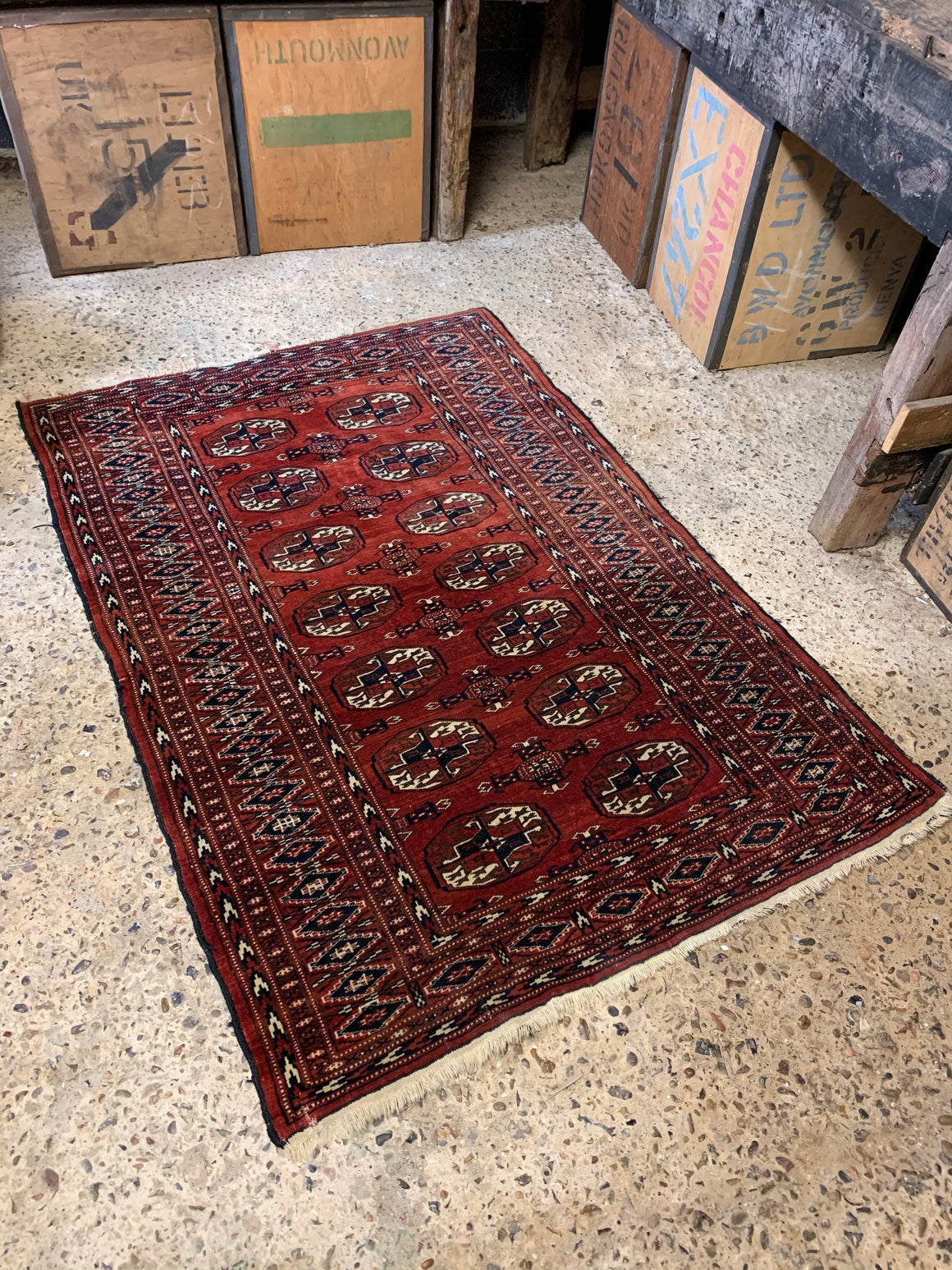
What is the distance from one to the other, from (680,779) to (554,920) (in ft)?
1.59

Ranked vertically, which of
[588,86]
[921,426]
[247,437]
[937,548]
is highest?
[921,426]

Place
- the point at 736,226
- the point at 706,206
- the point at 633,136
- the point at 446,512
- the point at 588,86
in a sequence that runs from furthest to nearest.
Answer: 1. the point at 588,86
2. the point at 633,136
3. the point at 706,206
4. the point at 736,226
5. the point at 446,512

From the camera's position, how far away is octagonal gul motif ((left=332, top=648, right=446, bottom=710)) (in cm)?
237

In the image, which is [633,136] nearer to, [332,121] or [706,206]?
[706,206]

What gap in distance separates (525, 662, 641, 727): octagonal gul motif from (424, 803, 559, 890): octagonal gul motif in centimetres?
28

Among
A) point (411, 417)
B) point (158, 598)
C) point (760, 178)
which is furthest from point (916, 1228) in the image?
point (760, 178)

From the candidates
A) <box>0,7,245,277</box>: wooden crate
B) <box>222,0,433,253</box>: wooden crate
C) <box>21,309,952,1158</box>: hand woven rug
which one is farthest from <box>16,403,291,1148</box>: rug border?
<box>222,0,433,253</box>: wooden crate

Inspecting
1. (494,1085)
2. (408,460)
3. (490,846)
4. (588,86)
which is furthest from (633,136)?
(494,1085)

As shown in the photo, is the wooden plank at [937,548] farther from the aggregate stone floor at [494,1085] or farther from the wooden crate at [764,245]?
the wooden crate at [764,245]

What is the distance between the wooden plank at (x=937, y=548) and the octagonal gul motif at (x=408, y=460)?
1.43 metres

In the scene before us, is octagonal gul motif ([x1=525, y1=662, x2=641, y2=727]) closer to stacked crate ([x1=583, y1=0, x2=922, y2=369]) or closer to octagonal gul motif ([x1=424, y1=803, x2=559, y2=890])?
octagonal gul motif ([x1=424, y1=803, x2=559, y2=890])

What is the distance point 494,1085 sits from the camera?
178 cm

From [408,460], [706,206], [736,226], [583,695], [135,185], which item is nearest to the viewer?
[583,695]

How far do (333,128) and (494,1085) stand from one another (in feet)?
11.0
